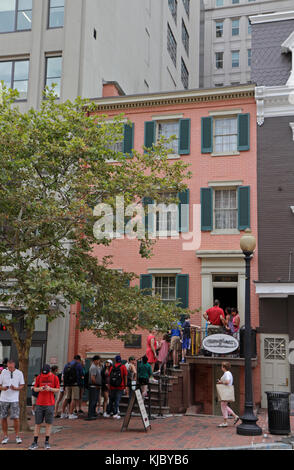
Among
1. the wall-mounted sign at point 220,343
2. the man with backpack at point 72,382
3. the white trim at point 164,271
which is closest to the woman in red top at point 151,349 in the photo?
the wall-mounted sign at point 220,343

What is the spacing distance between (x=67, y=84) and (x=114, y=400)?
538 inches

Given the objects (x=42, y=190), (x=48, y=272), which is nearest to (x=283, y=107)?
(x=42, y=190)

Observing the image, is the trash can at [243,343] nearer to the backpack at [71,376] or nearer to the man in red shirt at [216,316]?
the man in red shirt at [216,316]

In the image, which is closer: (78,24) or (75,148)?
(75,148)

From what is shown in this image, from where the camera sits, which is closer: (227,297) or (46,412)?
(46,412)

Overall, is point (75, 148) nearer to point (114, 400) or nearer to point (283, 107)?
point (114, 400)

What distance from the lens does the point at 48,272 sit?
42.3 feet

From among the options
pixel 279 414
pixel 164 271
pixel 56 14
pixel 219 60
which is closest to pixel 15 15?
pixel 56 14

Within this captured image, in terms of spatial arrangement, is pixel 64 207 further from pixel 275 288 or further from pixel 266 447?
pixel 275 288

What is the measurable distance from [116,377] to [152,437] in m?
2.95

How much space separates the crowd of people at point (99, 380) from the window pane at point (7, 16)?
15.5 m

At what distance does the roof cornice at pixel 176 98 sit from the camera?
2159 cm

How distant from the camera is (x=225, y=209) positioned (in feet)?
70.1

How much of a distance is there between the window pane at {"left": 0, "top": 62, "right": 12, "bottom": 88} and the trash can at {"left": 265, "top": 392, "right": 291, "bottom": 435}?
17936 millimetres
